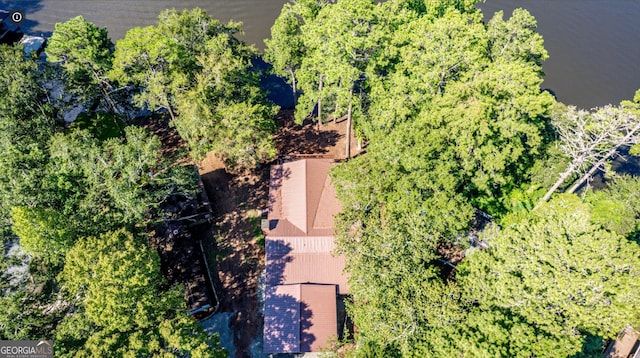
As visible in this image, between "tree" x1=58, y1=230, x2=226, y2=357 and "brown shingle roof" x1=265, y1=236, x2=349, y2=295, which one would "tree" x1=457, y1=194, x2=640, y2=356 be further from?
"tree" x1=58, y1=230, x2=226, y2=357

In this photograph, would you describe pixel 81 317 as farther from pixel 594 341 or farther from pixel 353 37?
pixel 594 341

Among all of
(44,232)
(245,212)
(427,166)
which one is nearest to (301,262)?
(245,212)

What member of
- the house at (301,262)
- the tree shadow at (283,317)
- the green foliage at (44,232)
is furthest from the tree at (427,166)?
the green foliage at (44,232)

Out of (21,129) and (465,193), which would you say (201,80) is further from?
(465,193)

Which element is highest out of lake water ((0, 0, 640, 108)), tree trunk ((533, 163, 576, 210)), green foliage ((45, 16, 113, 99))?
lake water ((0, 0, 640, 108))

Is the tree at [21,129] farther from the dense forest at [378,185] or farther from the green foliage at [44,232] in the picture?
the green foliage at [44,232]

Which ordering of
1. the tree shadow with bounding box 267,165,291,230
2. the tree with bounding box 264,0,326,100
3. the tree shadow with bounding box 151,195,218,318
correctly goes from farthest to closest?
the tree with bounding box 264,0,326,100 < the tree shadow with bounding box 267,165,291,230 < the tree shadow with bounding box 151,195,218,318

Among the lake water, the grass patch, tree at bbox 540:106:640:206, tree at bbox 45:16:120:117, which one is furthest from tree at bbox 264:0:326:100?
tree at bbox 540:106:640:206
